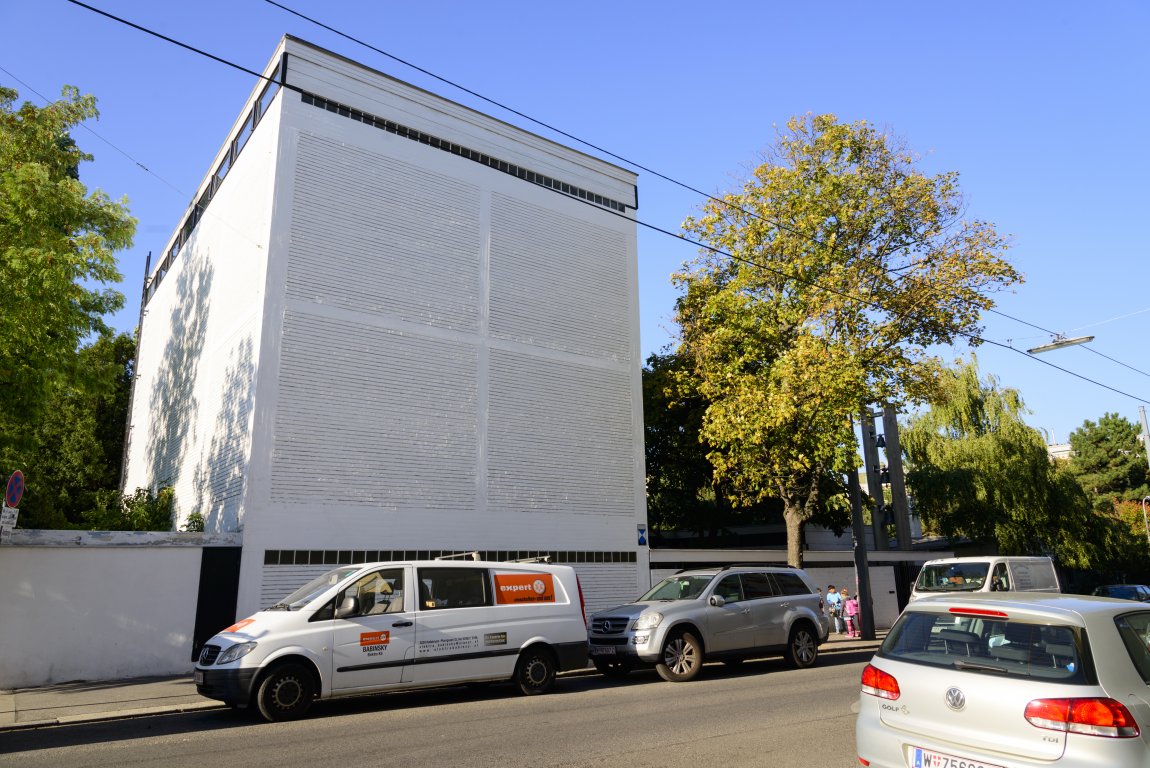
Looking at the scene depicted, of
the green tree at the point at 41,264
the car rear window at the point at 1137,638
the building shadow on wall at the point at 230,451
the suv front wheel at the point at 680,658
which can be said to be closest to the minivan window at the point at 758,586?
the suv front wheel at the point at 680,658

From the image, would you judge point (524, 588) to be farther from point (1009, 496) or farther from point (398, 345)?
point (1009, 496)

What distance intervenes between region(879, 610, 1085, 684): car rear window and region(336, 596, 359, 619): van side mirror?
6631 mm

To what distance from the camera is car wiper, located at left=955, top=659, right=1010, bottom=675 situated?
475 cm

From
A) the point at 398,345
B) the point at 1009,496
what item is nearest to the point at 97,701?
the point at 398,345

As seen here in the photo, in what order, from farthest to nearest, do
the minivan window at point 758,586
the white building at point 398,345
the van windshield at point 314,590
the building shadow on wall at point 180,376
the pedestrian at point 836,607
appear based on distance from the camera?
1. the pedestrian at point 836,607
2. the building shadow on wall at point 180,376
3. the white building at point 398,345
4. the minivan window at point 758,586
5. the van windshield at point 314,590

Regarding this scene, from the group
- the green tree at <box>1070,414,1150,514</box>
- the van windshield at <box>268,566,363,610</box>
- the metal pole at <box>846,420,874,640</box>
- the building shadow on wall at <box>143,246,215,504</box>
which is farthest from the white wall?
the green tree at <box>1070,414,1150,514</box>

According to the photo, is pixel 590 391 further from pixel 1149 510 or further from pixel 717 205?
pixel 1149 510

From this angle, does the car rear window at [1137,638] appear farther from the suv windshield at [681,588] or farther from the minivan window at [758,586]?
the minivan window at [758,586]

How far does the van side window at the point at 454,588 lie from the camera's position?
1068 cm

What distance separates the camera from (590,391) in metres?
21.0

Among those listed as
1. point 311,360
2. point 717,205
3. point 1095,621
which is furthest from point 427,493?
point 1095,621

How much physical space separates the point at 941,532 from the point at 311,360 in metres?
27.0

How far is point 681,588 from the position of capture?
13812 mm

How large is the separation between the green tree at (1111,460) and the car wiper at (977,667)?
56.1 m
